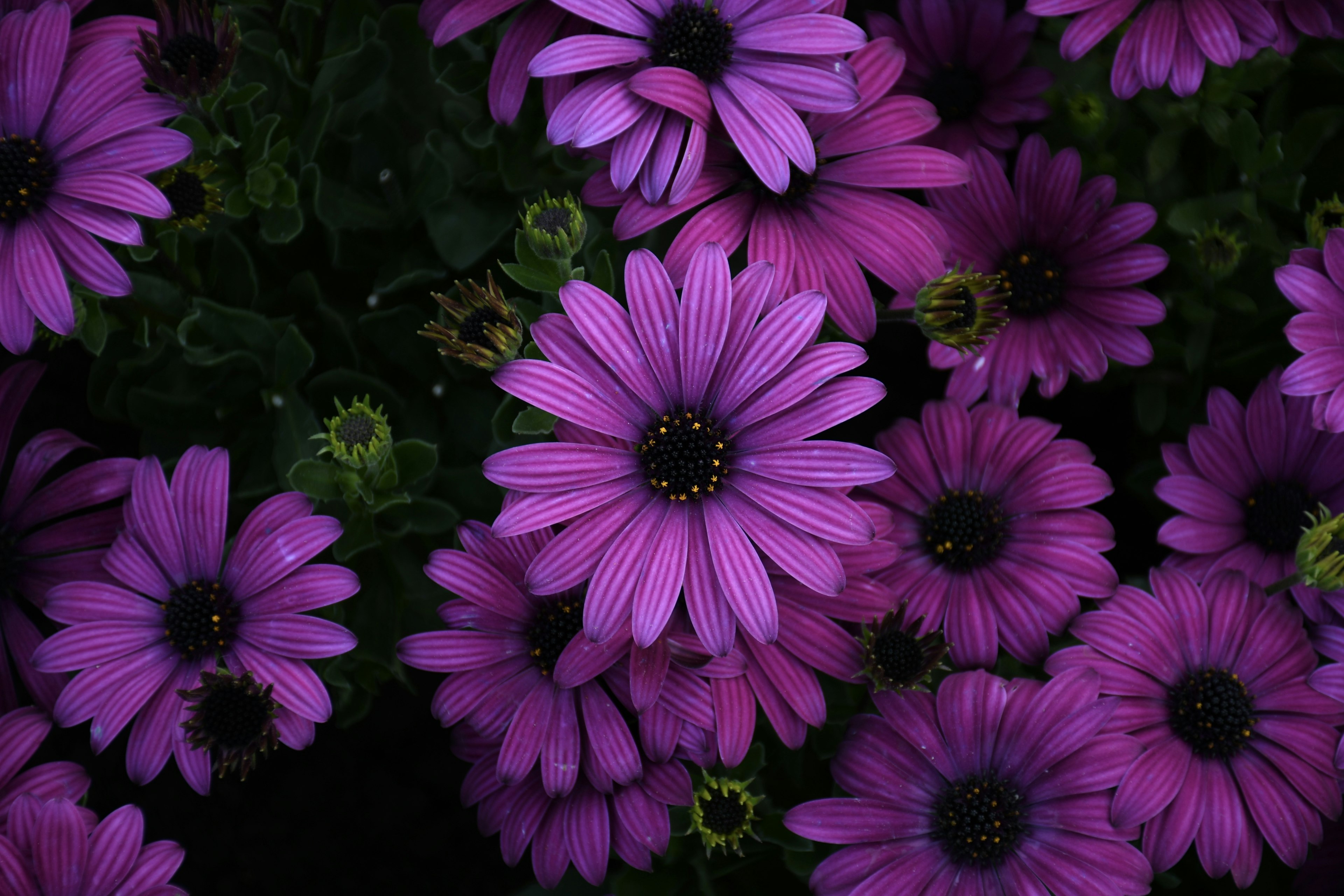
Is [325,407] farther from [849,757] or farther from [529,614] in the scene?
[849,757]

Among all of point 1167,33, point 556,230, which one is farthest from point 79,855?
point 1167,33

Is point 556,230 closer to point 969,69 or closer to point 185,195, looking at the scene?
point 185,195

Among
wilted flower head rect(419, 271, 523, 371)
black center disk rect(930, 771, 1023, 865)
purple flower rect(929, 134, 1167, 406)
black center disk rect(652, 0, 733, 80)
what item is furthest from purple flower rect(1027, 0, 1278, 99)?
black center disk rect(930, 771, 1023, 865)

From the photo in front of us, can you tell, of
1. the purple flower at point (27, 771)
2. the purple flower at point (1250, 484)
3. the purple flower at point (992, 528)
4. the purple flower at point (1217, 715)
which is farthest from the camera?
the purple flower at point (1250, 484)

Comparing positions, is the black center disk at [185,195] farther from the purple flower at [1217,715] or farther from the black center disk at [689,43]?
the purple flower at [1217,715]

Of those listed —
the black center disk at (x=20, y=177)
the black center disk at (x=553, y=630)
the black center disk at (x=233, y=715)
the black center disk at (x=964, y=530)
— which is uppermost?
the black center disk at (x=20, y=177)

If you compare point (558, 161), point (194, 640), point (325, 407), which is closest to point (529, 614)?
point (194, 640)

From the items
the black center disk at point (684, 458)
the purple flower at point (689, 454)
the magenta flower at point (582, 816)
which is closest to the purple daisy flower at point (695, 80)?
the purple flower at point (689, 454)

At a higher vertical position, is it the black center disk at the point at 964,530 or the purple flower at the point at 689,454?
the purple flower at the point at 689,454
